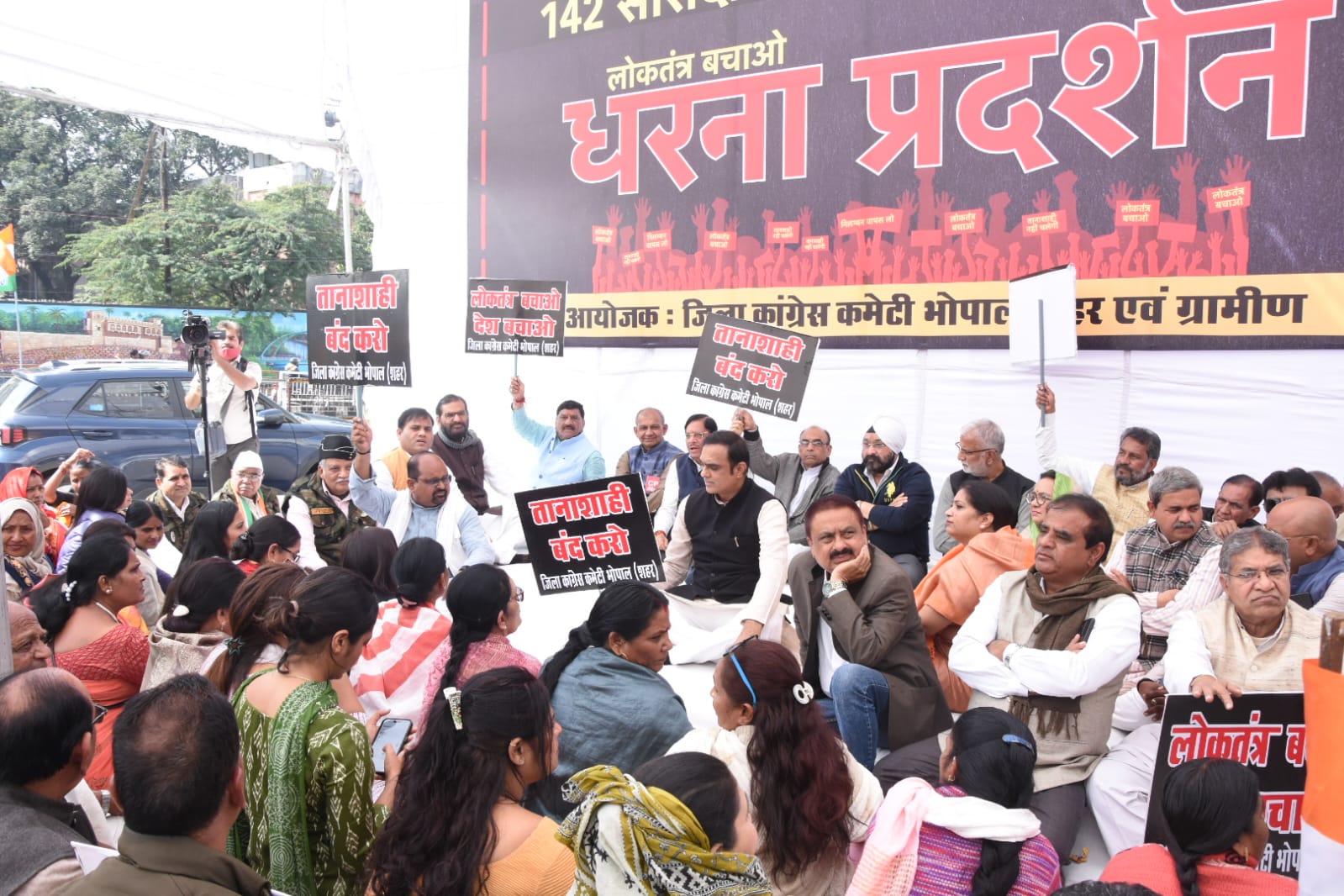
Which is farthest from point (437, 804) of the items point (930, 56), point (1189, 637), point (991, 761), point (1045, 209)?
point (930, 56)

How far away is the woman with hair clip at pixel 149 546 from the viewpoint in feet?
15.0

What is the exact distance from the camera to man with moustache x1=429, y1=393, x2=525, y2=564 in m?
7.40

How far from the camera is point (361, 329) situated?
7082mm

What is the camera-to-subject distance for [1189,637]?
11.2 ft

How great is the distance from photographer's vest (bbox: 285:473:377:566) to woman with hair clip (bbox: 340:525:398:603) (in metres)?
1.65

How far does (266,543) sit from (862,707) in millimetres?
2327

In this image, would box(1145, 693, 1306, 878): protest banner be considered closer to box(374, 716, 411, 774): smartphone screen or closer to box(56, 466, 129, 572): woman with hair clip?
box(374, 716, 411, 774): smartphone screen

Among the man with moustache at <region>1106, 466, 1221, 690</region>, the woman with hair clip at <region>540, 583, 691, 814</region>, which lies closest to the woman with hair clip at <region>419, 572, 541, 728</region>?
the woman with hair clip at <region>540, 583, 691, 814</region>

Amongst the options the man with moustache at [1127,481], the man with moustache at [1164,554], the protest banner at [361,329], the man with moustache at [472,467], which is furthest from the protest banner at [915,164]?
the protest banner at [361,329]

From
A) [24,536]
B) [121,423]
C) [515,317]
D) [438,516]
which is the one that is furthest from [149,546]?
[121,423]

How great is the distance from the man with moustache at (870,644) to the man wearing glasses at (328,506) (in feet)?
9.15

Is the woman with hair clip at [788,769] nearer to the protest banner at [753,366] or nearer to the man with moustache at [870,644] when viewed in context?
the man with moustache at [870,644]

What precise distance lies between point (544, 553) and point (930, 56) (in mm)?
4492

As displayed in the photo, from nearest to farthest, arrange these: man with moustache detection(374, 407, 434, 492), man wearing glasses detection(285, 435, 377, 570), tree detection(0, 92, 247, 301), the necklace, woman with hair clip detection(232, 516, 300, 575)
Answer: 1. the necklace
2. woman with hair clip detection(232, 516, 300, 575)
3. man wearing glasses detection(285, 435, 377, 570)
4. man with moustache detection(374, 407, 434, 492)
5. tree detection(0, 92, 247, 301)
